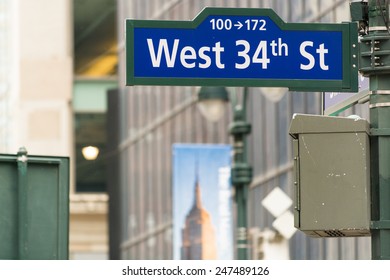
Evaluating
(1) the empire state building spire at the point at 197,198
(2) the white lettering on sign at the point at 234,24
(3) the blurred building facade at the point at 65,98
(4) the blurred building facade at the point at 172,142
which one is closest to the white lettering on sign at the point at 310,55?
(2) the white lettering on sign at the point at 234,24

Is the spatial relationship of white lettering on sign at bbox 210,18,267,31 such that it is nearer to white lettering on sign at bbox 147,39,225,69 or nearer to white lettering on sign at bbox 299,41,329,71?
white lettering on sign at bbox 147,39,225,69

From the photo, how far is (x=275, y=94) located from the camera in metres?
22.7

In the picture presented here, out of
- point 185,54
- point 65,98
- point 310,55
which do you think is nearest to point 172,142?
point 65,98

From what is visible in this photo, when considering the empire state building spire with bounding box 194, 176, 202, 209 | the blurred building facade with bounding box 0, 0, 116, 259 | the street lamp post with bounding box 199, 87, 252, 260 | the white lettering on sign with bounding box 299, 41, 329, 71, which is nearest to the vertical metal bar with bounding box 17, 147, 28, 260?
the white lettering on sign with bounding box 299, 41, 329, 71

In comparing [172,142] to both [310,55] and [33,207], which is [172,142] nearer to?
[33,207]

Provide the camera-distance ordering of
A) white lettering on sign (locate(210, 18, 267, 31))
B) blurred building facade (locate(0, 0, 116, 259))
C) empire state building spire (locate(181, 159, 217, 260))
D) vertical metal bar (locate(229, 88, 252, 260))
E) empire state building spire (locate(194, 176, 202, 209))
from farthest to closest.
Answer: blurred building facade (locate(0, 0, 116, 259))
empire state building spire (locate(194, 176, 202, 209))
empire state building spire (locate(181, 159, 217, 260))
vertical metal bar (locate(229, 88, 252, 260))
white lettering on sign (locate(210, 18, 267, 31))

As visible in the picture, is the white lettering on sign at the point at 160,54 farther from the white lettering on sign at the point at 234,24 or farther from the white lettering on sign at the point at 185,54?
the white lettering on sign at the point at 234,24

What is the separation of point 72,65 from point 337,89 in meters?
62.9

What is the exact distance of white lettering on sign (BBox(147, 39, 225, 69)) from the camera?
10805mm

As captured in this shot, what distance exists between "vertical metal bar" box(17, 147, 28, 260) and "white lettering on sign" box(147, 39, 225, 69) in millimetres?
2263

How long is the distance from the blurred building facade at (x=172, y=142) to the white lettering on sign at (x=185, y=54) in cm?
1757

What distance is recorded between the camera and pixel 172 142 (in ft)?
160
